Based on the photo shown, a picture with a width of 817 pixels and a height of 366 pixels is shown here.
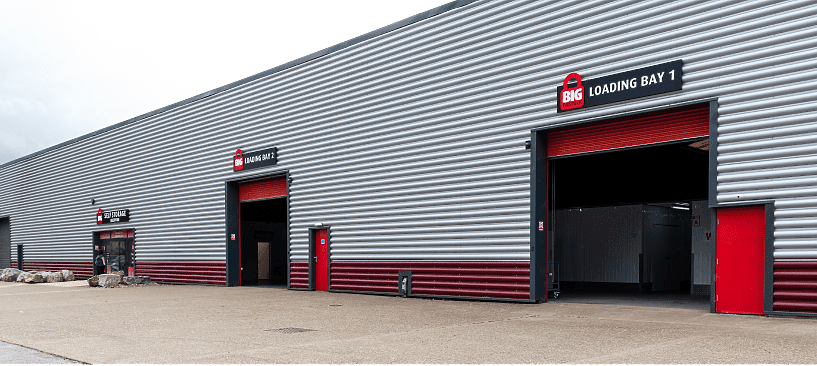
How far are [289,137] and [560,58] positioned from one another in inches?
365

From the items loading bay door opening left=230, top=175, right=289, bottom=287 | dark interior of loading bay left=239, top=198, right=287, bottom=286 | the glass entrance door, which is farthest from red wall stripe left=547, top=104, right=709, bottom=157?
the glass entrance door

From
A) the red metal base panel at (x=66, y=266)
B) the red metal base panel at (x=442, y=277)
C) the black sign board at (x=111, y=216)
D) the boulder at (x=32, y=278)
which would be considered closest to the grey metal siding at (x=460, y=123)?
the red metal base panel at (x=442, y=277)

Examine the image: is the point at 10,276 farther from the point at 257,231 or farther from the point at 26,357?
the point at 26,357

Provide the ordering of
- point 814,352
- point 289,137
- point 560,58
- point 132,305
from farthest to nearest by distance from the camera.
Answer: point 289,137 → point 132,305 → point 560,58 → point 814,352

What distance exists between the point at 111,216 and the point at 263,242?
6745 mm

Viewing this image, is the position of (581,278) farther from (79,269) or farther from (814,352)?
(79,269)

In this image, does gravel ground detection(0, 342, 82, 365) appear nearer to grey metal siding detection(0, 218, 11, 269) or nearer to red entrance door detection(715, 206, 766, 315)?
red entrance door detection(715, 206, 766, 315)

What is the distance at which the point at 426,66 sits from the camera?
615 inches

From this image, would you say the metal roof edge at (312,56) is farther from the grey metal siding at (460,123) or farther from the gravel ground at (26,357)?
the gravel ground at (26,357)

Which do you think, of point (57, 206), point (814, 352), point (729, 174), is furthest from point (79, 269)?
point (814, 352)

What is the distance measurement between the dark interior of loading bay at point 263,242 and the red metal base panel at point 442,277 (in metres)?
6.99

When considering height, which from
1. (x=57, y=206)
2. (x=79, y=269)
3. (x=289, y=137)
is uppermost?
(x=289, y=137)

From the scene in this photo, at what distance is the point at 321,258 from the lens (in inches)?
723

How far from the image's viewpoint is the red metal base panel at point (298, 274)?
61.4ft
